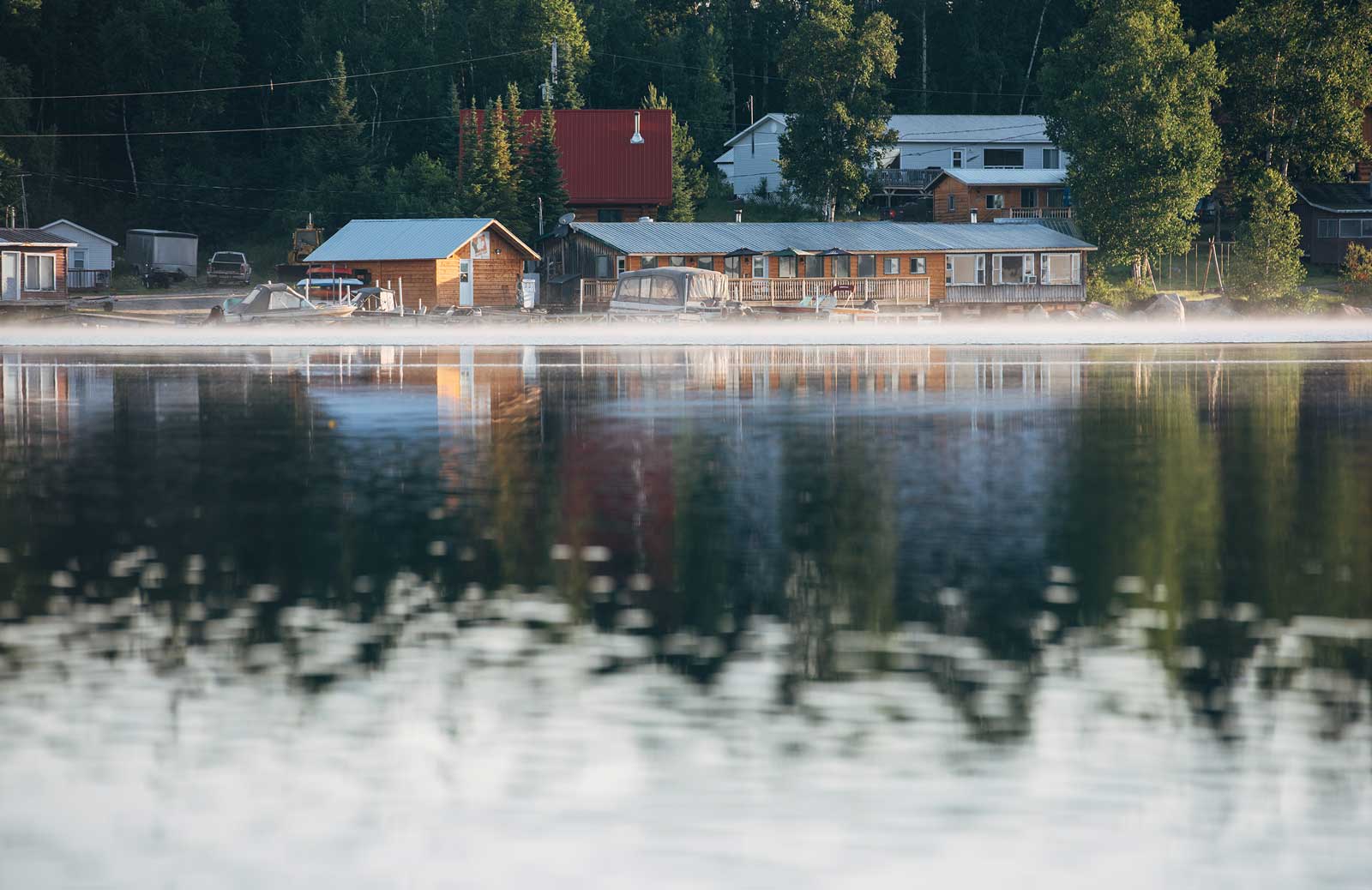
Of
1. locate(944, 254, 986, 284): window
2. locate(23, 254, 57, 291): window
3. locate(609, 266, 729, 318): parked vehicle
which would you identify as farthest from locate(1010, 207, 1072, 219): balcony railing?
locate(23, 254, 57, 291): window

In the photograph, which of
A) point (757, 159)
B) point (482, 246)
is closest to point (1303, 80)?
point (757, 159)

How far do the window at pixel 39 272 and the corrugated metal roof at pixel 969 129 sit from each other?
53659mm

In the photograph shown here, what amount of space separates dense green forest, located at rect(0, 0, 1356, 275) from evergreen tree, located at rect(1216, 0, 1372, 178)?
1367cm

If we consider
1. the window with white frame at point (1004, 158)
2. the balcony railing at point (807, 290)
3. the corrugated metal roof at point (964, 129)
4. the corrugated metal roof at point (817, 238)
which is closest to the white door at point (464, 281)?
the balcony railing at point (807, 290)

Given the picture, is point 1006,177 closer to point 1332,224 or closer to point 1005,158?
point 1005,158

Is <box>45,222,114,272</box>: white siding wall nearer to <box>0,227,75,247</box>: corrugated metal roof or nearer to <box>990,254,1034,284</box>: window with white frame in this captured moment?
<box>0,227,75,247</box>: corrugated metal roof

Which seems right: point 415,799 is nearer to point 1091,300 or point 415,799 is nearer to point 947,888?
point 947,888

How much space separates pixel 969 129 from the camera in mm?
109500

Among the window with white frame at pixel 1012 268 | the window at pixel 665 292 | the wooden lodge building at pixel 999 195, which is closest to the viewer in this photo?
the window at pixel 665 292

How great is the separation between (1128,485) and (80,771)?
42.2 feet

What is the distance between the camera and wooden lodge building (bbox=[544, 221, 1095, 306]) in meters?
77.9

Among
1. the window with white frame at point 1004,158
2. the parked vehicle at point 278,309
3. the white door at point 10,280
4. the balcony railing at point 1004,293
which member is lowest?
the parked vehicle at point 278,309

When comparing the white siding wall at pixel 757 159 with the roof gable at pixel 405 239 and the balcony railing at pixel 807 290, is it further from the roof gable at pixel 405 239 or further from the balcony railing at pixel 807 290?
the roof gable at pixel 405 239

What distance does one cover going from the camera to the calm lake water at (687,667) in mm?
7125
